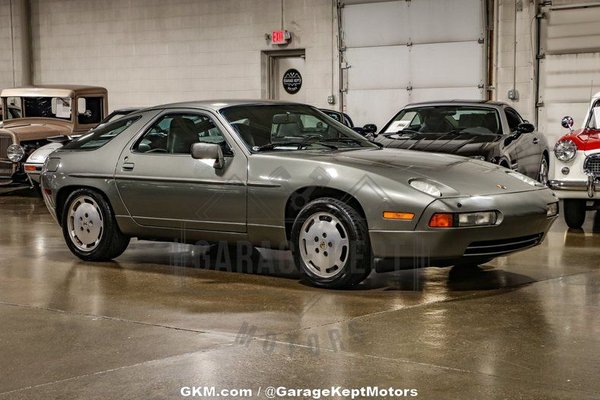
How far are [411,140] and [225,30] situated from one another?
10.5 m

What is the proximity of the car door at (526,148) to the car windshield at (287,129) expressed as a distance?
188 inches

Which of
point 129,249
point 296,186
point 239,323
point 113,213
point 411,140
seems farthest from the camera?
point 411,140

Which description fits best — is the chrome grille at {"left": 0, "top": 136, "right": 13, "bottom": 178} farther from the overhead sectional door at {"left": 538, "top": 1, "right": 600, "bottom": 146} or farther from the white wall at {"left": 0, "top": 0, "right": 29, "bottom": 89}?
the white wall at {"left": 0, "top": 0, "right": 29, "bottom": 89}

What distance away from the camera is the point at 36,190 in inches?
672

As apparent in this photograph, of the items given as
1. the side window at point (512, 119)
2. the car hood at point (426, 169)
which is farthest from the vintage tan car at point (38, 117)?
the car hood at point (426, 169)

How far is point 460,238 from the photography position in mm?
7207

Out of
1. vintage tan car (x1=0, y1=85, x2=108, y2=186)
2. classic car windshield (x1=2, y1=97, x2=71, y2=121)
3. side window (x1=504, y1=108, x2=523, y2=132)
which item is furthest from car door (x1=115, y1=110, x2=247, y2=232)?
classic car windshield (x1=2, y1=97, x2=71, y2=121)

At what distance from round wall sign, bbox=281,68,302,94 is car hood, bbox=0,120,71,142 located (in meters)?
6.17

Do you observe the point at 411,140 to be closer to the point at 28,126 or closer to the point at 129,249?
the point at 129,249

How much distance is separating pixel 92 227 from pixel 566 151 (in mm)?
5335

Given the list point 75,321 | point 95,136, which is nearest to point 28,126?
point 95,136

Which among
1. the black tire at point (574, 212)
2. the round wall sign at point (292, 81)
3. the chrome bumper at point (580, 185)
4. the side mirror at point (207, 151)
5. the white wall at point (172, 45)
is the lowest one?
the black tire at point (574, 212)

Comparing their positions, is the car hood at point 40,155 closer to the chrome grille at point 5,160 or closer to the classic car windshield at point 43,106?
the chrome grille at point 5,160

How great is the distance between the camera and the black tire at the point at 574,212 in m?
11.5
